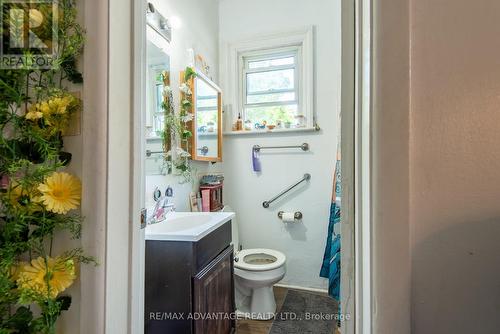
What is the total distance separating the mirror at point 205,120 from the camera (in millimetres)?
1934

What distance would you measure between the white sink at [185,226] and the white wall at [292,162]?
36.4 inches

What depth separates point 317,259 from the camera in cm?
229

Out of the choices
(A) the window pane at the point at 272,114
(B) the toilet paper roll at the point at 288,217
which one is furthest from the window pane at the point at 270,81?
(B) the toilet paper roll at the point at 288,217

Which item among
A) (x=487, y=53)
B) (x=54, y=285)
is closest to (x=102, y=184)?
(x=54, y=285)

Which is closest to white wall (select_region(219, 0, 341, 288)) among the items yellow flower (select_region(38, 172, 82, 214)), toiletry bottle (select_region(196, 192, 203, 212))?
toiletry bottle (select_region(196, 192, 203, 212))

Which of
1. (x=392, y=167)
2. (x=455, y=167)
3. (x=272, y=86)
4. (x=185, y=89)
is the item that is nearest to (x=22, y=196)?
(x=392, y=167)

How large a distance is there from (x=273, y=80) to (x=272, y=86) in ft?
0.20

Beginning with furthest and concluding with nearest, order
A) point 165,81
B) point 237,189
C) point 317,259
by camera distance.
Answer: point 237,189
point 317,259
point 165,81

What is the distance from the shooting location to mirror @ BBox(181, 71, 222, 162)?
6.34 feet

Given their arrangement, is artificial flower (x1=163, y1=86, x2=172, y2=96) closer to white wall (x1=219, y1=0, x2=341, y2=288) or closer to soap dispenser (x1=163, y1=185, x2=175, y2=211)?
soap dispenser (x1=163, y1=185, x2=175, y2=211)

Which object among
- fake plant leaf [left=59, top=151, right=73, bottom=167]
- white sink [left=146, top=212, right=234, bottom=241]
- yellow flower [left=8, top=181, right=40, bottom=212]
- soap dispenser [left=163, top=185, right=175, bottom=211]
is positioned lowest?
white sink [left=146, top=212, right=234, bottom=241]

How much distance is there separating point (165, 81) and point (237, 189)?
122cm

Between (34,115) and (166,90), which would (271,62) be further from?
(34,115)

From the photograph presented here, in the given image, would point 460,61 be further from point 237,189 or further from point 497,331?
point 237,189
